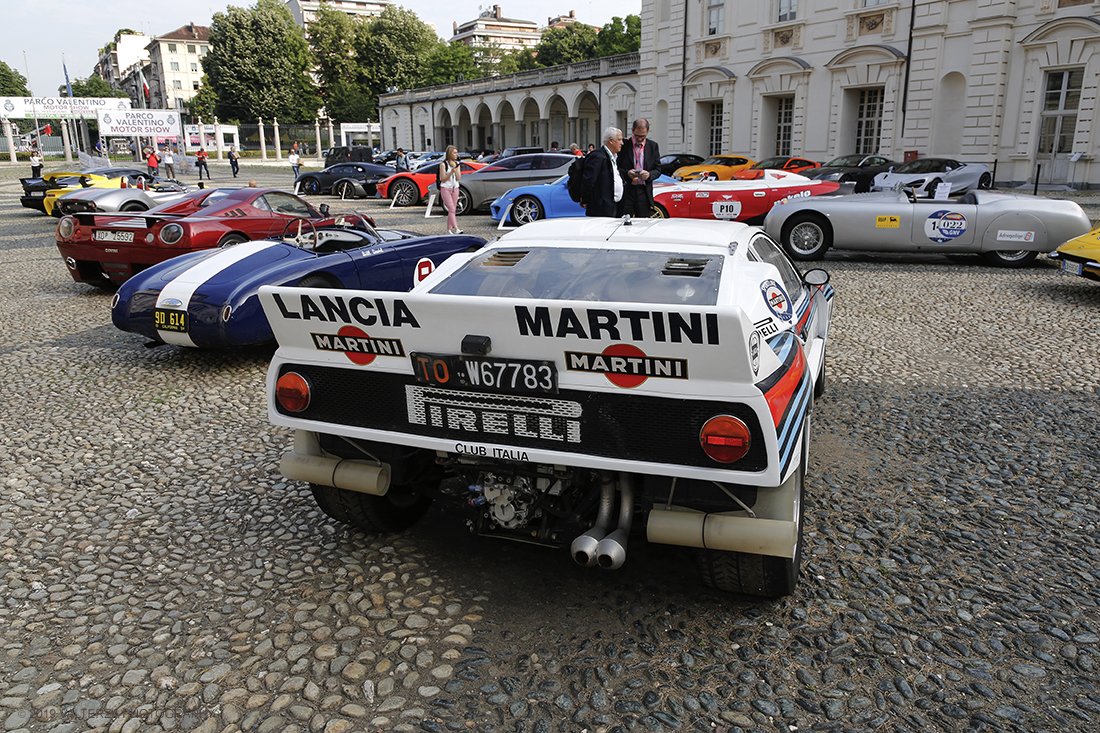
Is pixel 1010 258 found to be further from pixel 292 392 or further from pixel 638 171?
pixel 292 392

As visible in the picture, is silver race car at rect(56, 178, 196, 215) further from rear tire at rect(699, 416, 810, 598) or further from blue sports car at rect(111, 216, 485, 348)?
rear tire at rect(699, 416, 810, 598)

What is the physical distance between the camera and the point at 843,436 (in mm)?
4617

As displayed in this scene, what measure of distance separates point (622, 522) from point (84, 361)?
5708 millimetres

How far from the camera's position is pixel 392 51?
246ft

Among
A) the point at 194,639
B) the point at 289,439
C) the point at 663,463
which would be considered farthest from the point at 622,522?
the point at 289,439

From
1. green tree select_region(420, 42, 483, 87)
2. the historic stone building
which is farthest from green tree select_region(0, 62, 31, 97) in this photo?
the historic stone building

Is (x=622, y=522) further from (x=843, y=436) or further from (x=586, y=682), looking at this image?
(x=843, y=436)

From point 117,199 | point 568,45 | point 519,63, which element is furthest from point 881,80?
point 519,63

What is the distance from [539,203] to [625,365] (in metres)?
12.9

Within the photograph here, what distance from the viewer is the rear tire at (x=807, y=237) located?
1103 centimetres

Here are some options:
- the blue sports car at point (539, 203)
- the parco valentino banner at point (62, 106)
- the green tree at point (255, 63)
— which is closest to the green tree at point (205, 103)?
the green tree at point (255, 63)

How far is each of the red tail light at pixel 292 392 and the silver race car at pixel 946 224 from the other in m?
9.54

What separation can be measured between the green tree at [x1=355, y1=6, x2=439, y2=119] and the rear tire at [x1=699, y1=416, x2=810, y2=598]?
78.1m

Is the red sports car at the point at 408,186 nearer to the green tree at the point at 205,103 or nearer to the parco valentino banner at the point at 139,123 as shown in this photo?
the parco valentino banner at the point at 139,123
